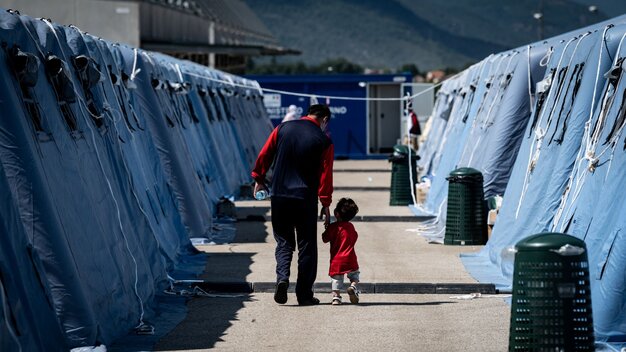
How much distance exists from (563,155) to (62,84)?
5025mm

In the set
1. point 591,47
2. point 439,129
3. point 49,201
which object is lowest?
point 439,129

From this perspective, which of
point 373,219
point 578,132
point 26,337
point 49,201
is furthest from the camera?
point 373,219

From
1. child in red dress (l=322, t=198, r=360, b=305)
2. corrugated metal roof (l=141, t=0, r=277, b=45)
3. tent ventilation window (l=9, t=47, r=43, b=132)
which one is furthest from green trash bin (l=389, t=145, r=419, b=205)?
corrugated metal roof (l=141, t=0, r=277, b=45)

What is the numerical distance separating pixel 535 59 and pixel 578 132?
4.76 m

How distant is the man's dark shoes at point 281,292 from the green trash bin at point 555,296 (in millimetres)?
3603

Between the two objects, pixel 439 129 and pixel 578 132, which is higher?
pixel 578 132

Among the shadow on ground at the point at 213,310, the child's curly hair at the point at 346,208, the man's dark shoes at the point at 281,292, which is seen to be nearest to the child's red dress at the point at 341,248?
the child's curly hair at the point at 346,208

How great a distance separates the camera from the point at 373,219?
20344 millimetres

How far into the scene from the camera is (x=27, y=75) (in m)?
8.85

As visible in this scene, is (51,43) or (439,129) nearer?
(51,43)

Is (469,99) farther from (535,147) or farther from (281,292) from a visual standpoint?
(281,292)

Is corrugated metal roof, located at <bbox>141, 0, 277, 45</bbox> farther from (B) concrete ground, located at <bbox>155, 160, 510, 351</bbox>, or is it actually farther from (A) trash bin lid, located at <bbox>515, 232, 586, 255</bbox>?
(A) trash bin lid, located at <bbox>515, 232, 586, 255</bbox>

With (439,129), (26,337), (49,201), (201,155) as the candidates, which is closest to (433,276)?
(49,201)

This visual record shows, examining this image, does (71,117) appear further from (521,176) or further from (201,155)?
(201,155)
